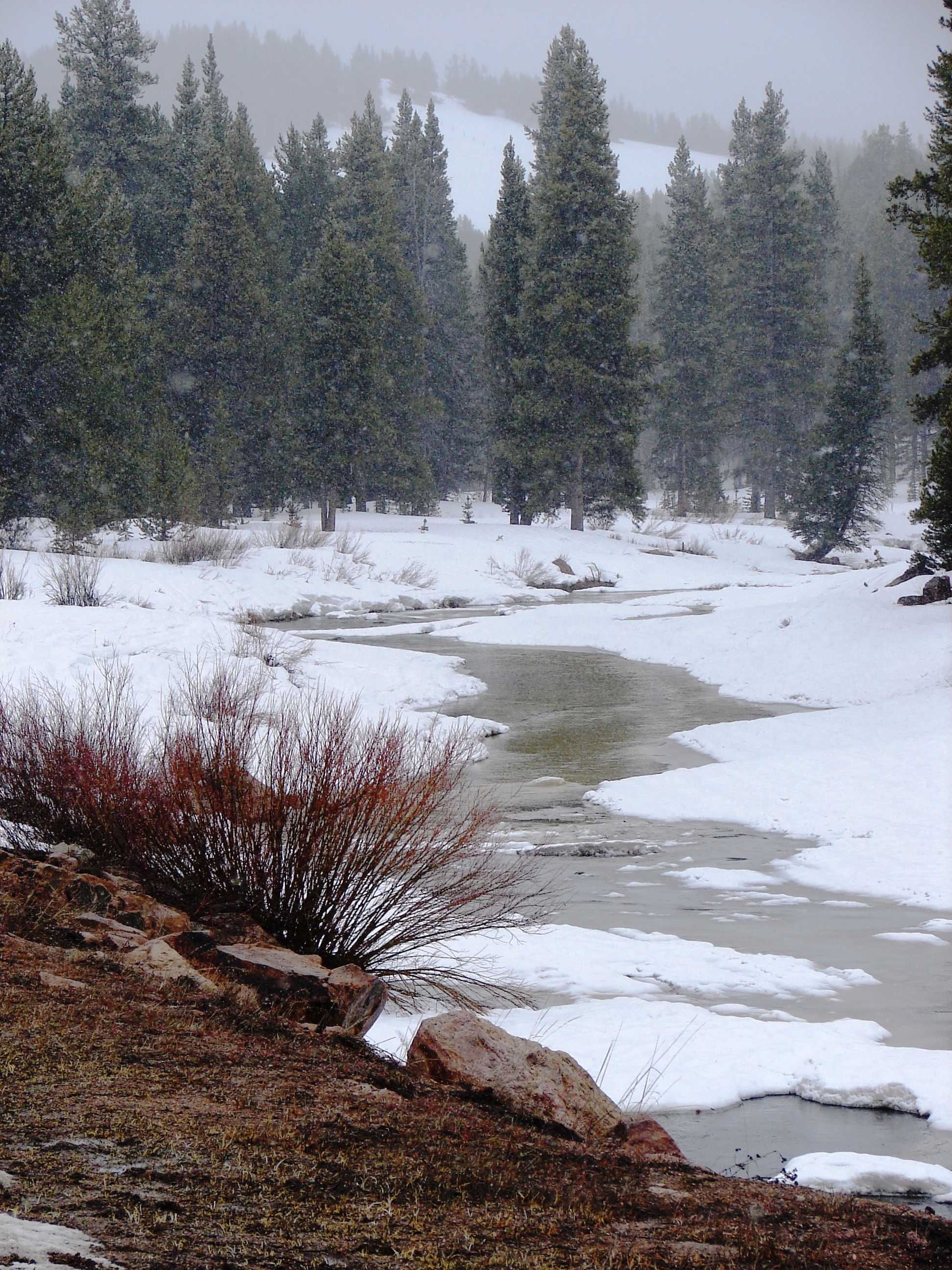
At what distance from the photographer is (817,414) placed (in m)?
81.7

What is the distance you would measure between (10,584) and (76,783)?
14.3 metres

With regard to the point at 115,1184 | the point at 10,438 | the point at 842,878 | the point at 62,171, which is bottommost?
the point at 842,878

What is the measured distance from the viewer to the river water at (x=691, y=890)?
16.2ft

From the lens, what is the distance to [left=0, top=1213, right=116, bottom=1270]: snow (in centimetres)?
191

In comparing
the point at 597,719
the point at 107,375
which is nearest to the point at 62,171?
the point at 107,375

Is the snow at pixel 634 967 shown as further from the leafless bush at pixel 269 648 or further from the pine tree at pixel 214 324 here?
the pine tree at pixel 214 324

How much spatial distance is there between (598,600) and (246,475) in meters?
17.8

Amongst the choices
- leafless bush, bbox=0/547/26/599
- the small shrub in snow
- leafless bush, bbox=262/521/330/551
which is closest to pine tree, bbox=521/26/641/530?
the small shrub in snow

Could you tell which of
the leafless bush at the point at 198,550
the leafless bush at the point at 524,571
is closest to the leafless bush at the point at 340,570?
the leafless bush at the point at 198,550

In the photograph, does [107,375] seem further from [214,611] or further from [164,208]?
[164,208]

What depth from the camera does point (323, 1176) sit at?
105 inches

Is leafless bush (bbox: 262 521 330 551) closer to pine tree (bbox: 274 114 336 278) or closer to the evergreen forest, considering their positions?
the evergreen forest

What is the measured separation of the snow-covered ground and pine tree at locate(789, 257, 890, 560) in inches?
225

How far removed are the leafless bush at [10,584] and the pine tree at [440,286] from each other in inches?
1430
